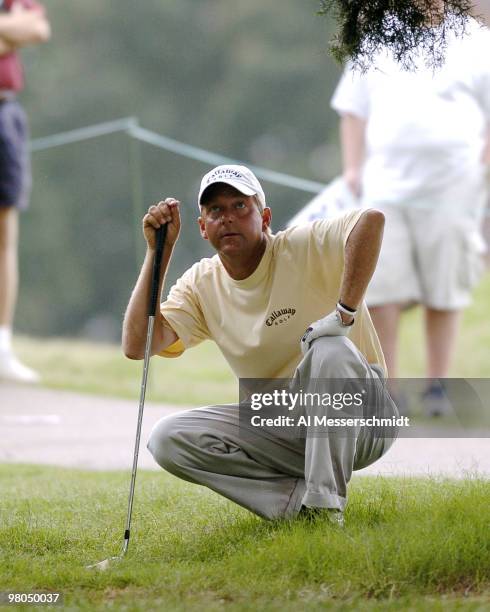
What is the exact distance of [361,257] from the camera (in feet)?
15.9

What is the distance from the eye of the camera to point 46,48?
34.7 metres

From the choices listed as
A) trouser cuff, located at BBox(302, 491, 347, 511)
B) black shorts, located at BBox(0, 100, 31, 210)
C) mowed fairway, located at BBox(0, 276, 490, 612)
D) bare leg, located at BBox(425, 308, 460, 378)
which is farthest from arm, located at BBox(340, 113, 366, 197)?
trouser cuff, located at BBox(302, 491, 347, 511)

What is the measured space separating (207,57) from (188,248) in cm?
2458

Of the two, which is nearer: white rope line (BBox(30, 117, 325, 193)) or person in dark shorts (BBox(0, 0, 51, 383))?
person in dark shorts (BBox(0, 0, 51, 383))

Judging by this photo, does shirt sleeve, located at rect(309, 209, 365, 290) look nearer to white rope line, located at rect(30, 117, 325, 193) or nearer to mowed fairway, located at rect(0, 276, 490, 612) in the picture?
mowed fairway, located at rect(0, 276, 490, 612)

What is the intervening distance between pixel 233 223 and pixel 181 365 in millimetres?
7152

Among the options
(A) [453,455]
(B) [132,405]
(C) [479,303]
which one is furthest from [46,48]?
(A) [453,455]

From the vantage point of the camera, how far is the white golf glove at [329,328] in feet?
15.8

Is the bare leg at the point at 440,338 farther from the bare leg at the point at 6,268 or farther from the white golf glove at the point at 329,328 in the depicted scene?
the white golf glove at the point at 329,328

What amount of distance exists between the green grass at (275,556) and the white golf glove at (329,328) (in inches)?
25.0

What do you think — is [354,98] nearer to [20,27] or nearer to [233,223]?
[20,27]

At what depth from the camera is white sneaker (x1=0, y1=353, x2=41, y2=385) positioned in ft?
34.0

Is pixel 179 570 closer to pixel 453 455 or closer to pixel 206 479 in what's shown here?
pixel 206 479

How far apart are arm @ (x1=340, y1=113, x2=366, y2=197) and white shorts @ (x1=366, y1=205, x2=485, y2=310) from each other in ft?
0.78
